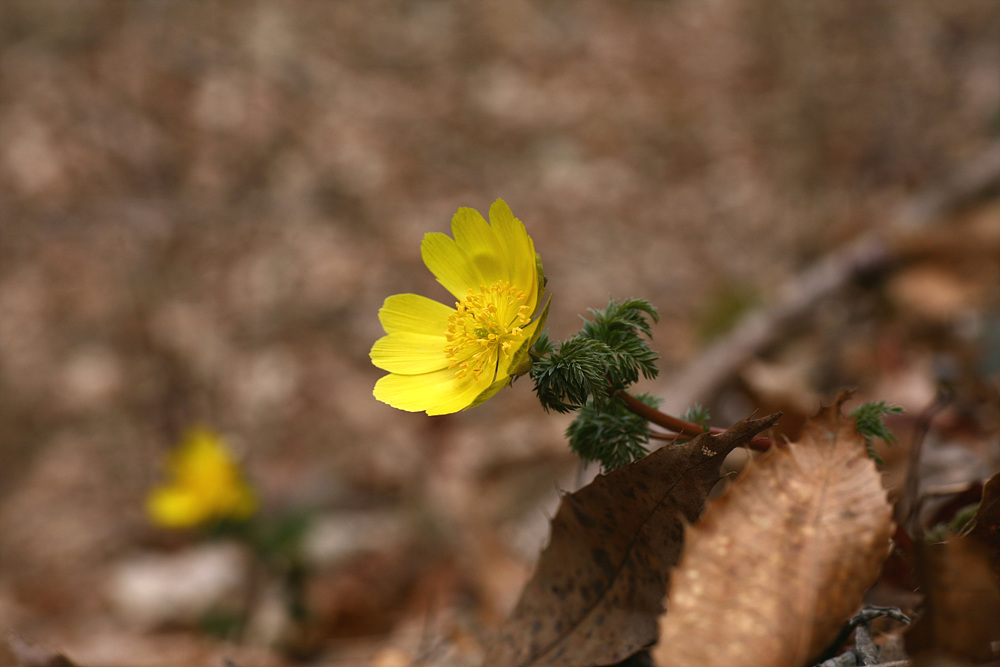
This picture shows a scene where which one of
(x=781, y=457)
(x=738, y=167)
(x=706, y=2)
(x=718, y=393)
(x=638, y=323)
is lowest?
(x=781, y=457)

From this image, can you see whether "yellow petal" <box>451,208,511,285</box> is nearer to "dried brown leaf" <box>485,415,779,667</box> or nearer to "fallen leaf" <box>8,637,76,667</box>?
"dried brown leaf" <box>485,415,779,667</box>

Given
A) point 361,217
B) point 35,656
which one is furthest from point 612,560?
point 361,217

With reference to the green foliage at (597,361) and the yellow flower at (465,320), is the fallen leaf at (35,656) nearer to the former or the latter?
the yellow flower at (465,320)

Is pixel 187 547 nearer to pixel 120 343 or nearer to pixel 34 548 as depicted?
pixel 34 548

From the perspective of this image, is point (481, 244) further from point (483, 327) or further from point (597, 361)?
point (597, 361)

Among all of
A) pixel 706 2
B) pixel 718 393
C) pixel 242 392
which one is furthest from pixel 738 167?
pixel 242 392

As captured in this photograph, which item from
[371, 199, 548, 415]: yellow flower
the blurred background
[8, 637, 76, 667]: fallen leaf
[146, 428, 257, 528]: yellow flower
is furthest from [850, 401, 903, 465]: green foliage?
[146, 428, 257, 528]: yellow flower

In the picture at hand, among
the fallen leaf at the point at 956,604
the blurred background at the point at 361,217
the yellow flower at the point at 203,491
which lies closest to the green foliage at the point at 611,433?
the fallen leaf at the point at 956,604

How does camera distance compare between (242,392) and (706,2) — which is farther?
(706,2)
